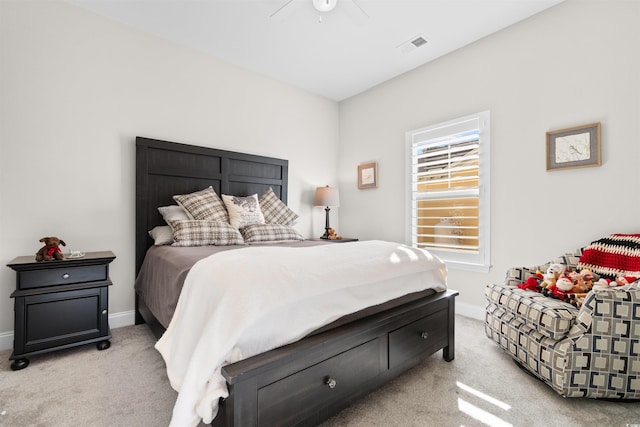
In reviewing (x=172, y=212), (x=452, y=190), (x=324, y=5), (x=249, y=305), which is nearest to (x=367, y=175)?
(x=452, y=190)

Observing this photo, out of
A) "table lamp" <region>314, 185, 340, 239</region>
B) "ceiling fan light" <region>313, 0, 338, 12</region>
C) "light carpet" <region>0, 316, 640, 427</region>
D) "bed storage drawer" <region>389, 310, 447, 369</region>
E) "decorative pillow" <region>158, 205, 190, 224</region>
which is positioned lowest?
"light carpet" <region>0, 316, 640, 427</region>

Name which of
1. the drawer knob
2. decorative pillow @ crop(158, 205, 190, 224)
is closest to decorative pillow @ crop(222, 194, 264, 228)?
decorative pillow @ crop(158, 205, 190, 224)

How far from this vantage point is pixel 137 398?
1.64m

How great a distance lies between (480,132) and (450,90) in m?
0.63

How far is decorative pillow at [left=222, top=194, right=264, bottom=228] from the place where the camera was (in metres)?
3.00

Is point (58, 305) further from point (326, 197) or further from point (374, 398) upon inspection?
point (326, 197)

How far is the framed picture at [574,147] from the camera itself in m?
2.27

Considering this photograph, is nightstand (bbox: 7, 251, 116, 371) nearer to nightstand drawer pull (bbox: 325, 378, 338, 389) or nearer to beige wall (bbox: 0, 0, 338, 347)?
beige wall (bbox: 0, 0, 338, 347)

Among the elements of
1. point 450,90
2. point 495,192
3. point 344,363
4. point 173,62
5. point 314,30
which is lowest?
point 344,363

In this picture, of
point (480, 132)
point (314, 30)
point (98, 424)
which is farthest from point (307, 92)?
point (98, 424)

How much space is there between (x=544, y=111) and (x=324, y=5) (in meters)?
2.12

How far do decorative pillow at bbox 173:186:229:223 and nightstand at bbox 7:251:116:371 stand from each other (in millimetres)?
774

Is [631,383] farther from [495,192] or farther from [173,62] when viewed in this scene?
[173,62]

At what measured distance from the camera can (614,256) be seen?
1.95 m
